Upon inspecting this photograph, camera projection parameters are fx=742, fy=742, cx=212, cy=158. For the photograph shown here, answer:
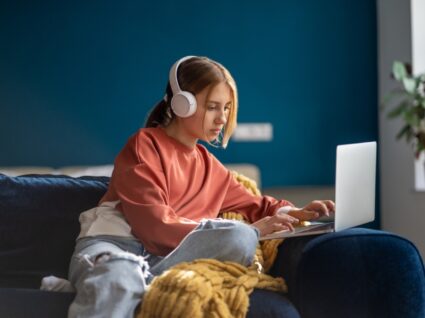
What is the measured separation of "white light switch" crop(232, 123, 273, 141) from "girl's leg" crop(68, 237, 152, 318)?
1.85 metres

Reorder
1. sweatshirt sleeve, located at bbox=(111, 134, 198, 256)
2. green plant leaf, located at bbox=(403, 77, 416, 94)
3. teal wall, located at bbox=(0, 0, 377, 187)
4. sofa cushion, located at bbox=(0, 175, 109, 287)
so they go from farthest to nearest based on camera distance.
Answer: teal wall, located at bbox=(0, 0, 377, 187) → sofa cushion, located at bbox=(0, 175, 109, 287) → sweatshirt sleeve, located at bbox=(111, 134, 198, 256) → green plant leaf, located at bbox=(403, 77, 416, 94)

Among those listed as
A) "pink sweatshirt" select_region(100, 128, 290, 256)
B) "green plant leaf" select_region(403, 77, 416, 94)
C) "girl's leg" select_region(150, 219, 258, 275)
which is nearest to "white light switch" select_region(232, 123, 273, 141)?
"pink sweatshirt" select_region(100, 128, 290, 256)

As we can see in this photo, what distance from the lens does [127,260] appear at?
171 cm

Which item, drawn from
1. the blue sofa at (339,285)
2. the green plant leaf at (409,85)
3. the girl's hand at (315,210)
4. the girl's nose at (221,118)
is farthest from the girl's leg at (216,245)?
the green plant leaf at (409,85)

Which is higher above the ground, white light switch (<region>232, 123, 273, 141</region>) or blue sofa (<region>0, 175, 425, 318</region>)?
white light switch (<region>232, 123, 273, 141</region>)

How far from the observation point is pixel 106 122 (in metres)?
3.56

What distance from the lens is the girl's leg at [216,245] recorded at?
1.78m

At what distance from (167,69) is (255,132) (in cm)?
52

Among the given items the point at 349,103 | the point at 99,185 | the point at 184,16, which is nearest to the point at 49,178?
the point at 99,185

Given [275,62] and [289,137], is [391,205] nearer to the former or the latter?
[289,137]

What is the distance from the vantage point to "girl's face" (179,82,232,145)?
209 cm

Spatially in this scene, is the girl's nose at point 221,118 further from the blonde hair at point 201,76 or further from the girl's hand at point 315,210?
the girl's hand at point 315,210

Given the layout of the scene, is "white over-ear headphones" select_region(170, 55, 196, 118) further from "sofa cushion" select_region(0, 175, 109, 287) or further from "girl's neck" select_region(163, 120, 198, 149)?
"sofa cushion" select_region(0, 175, 109, 287)

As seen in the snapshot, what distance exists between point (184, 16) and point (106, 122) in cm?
63
